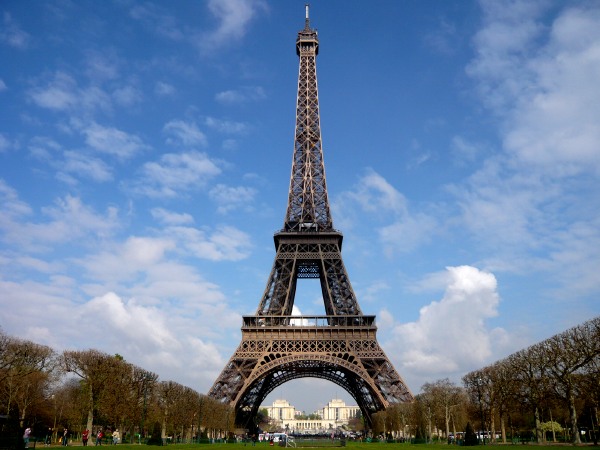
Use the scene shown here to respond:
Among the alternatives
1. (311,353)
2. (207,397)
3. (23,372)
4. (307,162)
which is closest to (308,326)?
(311,353)

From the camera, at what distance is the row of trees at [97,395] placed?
2035 inches

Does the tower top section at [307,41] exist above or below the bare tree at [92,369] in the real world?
above

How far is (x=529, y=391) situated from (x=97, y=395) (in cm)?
4326

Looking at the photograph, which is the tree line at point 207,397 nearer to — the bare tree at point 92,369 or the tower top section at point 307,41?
the bare tree at point 92,369

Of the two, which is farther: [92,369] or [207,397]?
[207,397]

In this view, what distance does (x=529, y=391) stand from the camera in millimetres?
52125

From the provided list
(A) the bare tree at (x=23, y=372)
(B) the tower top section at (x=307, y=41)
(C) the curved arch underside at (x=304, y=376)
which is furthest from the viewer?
(B) the tower top section at (x=307, y=41)

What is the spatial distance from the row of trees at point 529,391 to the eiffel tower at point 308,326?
300 cm

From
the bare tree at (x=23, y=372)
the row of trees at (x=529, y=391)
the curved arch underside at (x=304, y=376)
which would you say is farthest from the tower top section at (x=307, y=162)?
the bare tree at (x=23, y=372)

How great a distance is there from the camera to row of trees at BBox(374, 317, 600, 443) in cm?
4347

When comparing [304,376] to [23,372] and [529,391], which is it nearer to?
[529,391]

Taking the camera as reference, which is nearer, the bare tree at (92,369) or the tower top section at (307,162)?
the bare tree at (92,369)

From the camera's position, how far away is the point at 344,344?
65.1 m

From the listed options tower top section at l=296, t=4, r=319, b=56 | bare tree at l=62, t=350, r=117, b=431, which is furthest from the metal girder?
tower top section at l=296, t=4, r=319, b=56
